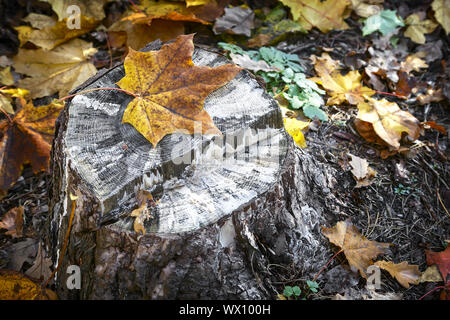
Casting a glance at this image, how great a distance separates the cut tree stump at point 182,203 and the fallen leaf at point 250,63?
→ 54 cm

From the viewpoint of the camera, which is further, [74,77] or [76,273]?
[74,77]

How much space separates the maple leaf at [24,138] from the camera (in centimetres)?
172

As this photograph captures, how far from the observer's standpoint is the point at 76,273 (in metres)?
1.32

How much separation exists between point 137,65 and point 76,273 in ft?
2.76

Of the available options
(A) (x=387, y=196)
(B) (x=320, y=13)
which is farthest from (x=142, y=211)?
(B) (x=320, y=13)

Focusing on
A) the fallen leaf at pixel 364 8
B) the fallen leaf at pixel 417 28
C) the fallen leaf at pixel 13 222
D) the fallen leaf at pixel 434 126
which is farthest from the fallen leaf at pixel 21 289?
the fallen leaf at pixel 417 28

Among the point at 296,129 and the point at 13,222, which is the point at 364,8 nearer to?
the point at 296,129

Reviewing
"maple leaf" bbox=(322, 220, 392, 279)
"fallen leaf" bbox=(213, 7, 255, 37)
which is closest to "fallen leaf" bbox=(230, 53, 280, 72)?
"fallen leaf" bbox=(213, 7, 255, 37)

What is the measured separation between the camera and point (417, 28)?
2.60 metres

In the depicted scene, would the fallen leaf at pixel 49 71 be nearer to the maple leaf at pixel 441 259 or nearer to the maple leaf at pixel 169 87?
the maple leaf at pixel 169 87

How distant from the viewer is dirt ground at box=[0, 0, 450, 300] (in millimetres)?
1667

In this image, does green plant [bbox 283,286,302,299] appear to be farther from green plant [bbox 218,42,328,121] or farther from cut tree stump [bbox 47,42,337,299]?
green plant [bbox 218,42,328,121]

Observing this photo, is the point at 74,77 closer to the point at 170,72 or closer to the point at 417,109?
the point at 170,72
